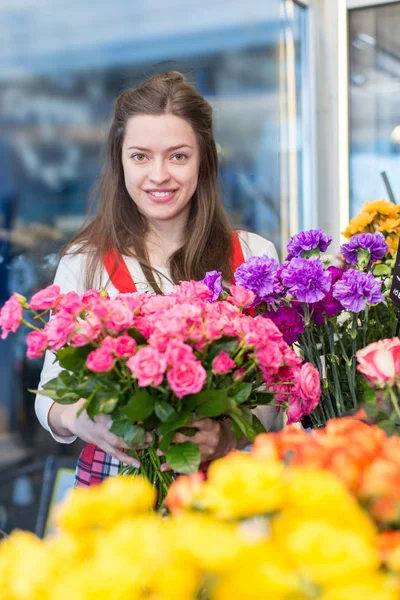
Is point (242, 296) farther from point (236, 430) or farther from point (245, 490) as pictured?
point (245, 490)

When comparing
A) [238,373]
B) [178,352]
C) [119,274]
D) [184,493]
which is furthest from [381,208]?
[184,493]

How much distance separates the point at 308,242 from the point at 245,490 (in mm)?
717

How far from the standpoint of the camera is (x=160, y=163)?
1.33 m

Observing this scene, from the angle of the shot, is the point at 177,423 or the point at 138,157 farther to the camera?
the point at 138,157

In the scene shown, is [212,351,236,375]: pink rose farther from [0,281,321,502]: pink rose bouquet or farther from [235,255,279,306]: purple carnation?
[235,255,279,306]: purple carnation

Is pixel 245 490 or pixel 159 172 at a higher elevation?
pixel 159 172

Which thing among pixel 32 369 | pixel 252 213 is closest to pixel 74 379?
pixel 32 369

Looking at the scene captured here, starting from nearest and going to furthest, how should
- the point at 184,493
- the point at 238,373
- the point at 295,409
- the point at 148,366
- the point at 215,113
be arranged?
1. the point at 184,493
2. the point at 148,366
3. the point at 238,373
4. the point at 295,409
5. the point at 215,113

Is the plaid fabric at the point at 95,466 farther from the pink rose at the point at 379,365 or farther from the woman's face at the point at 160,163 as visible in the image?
the pink rose at the point at 379,365

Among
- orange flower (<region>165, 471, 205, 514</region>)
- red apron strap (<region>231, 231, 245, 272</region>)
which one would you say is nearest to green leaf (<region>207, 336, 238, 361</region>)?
orange flower (<region>165, 471, 205, 514</region>)

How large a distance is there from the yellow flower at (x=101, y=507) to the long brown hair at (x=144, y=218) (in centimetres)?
93

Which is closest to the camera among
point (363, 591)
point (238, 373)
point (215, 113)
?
point (363, 591)

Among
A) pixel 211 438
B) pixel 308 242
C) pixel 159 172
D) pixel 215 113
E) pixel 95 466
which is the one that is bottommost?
pixel 95 466

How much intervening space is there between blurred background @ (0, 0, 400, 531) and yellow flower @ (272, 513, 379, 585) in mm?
1921
